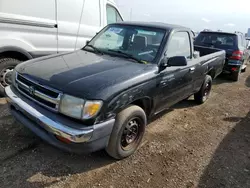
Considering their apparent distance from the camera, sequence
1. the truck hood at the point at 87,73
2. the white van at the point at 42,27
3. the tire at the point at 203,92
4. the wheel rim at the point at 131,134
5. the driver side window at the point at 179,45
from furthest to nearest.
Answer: the tire at the point at 203,92, the white van at the point at 42,27, the driver side window at the point at 179,45, the wheel rim at the point at 131,134, the truck hood at the point at 87,73

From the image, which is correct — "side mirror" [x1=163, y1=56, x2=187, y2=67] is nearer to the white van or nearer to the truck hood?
the truck hood

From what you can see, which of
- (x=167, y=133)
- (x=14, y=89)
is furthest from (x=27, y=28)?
(x=167, y=133)

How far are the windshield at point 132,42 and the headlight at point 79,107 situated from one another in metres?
1.29

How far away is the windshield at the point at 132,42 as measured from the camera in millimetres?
3591

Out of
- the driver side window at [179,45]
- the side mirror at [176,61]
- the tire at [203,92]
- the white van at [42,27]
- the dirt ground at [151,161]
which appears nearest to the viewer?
the dirt ground at [151,161]

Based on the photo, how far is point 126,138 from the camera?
3127 millimetres

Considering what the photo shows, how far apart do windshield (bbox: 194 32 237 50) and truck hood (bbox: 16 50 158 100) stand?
582 cm

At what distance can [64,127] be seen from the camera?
2.47 meters

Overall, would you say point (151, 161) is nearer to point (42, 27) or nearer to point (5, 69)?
point (5, 69)

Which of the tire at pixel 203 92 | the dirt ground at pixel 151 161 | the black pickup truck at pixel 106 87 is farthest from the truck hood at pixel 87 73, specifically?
the tire at pixel 203 92

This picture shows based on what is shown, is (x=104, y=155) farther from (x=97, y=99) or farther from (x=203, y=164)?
(x=203, y=164)

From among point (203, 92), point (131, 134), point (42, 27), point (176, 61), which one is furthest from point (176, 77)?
point (42, 27)

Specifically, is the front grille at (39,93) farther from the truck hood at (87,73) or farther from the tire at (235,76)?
the tire at (235,76)

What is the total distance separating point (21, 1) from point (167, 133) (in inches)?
138
